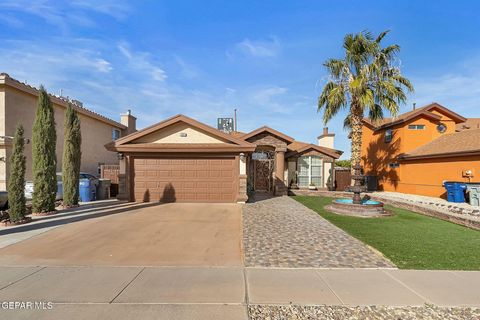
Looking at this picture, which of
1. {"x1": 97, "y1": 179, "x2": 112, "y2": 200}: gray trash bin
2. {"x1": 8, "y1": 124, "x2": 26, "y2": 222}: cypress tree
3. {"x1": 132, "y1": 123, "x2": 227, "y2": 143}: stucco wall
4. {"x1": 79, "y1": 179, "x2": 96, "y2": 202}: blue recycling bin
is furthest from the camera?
{"x1": 97, "y1": 179, "x2": 112, "y2": 200}: gray trash bin

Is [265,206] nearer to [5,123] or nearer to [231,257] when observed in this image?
[231,257]

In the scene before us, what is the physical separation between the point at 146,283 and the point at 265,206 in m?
8.64

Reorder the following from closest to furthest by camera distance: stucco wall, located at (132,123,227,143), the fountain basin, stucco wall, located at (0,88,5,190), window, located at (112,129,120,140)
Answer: the fountain basin → stucco wall, located at (0,88,5,190) → stucco wall, located at (132,123,227,143) → window, located at (112,129,120,140)

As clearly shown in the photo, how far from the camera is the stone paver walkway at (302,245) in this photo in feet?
17.2

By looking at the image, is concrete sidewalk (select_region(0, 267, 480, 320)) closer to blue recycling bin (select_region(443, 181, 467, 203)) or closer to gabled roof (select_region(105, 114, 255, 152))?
gabled roof (select_region(105, 114, 255, 152))

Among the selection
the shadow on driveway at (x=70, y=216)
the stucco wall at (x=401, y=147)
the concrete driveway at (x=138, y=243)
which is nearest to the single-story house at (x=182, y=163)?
the shadow on driveway at (x=70, y=216)

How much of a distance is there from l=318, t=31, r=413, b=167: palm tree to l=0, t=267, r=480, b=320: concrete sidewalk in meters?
10.5

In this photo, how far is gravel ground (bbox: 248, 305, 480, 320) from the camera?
3.43 m

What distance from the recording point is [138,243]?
21.3 feet

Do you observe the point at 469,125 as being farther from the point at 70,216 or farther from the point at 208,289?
the point at 70,216

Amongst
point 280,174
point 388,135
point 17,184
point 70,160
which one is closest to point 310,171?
point 280,174

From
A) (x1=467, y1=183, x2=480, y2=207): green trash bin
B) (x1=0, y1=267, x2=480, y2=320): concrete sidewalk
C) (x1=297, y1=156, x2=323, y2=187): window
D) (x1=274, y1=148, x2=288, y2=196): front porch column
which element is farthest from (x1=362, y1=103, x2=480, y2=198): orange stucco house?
(x1=0, y1=267, x2=480, y2=320): concrete sidewalk

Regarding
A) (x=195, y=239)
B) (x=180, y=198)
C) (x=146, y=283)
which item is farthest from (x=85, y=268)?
(x=180, y=198)

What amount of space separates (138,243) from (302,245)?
399cm
